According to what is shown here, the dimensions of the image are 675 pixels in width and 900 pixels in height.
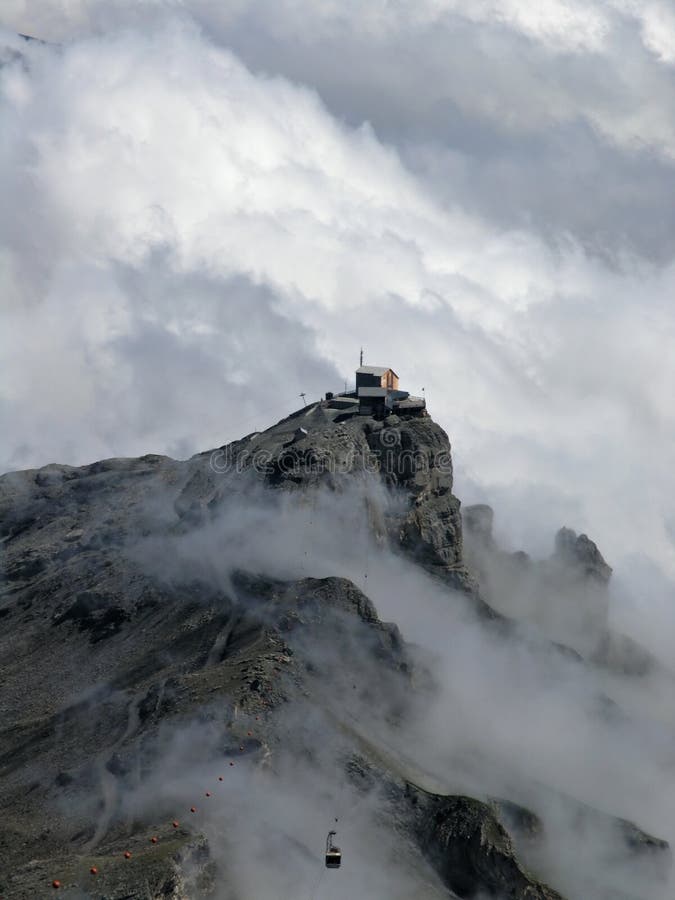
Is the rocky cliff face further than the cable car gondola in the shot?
Yes

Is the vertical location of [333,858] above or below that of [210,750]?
below

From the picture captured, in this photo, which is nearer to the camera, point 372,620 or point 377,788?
point 377,788

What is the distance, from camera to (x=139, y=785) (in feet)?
510

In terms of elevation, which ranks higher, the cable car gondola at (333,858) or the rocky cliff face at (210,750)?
the rocky cliff face at (210,750)

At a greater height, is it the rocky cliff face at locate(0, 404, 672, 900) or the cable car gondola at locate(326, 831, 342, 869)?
the rocky cliff face at locate(0, 404, 672, 900)

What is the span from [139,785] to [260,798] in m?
13.7

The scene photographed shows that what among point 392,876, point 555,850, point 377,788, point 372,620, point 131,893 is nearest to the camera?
point 131,893

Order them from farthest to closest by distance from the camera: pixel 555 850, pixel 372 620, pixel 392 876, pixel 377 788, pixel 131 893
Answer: pixel 372 620
pixel 555 850
pixel 377 788
pixel 392 876
pixel 131 893

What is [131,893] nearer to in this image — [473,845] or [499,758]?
[473,845]

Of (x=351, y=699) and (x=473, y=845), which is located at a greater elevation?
(x=351, y=699)

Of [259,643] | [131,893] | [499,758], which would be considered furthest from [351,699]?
[131,893]

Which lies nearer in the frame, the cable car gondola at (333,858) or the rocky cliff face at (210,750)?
the cable car gondola at (333,858)

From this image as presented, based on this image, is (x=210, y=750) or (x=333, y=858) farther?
(x=210, y=750)

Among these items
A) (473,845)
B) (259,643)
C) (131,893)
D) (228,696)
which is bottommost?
(131,893)
